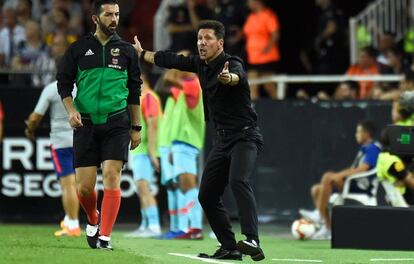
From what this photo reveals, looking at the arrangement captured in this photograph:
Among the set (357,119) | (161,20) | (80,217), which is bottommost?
(80,217)

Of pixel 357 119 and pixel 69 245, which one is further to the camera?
pixel 357 119

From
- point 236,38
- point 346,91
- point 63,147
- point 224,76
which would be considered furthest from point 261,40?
point 224,76

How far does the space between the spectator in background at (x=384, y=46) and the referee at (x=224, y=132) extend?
10021 millimetres

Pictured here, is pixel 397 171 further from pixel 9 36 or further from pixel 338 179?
pixel 9 36

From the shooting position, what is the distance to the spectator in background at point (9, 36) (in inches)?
882

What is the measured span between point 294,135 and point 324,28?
3930 millimetres

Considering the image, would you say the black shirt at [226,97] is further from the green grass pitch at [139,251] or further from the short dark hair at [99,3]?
the green grass pitch at [139,251]

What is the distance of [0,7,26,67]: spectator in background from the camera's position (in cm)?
2241

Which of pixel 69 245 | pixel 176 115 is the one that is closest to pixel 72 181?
pixel 176 115

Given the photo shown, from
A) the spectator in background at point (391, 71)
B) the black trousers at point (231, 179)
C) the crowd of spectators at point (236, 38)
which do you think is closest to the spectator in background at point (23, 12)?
the crowd of spectators at point (236, 38)

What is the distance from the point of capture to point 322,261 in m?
13.0

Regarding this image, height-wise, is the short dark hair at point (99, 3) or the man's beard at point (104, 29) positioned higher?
the short dark hair at point (99, 3)

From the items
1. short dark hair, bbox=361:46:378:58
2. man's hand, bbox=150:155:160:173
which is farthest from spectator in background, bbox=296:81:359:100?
man's hand, bbox=150:155:160:173

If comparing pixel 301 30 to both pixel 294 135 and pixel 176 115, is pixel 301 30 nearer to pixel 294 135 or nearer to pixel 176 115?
pixel 294 135
